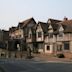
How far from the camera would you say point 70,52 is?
56.6m

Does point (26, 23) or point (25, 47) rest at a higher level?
point (26, 23)

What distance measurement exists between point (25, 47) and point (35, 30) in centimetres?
764

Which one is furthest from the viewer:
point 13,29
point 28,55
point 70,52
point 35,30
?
point 13,29

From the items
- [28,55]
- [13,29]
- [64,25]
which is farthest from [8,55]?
[13,29]

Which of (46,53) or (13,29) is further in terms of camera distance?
(13,29)

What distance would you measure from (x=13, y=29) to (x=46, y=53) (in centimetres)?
3581

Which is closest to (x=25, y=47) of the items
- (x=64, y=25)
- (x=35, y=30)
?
(x=35, y=30)

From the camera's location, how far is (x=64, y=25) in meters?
61.4

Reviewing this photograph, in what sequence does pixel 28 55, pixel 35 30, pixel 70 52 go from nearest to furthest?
pixel 70 52, pixel 28 55, pixel 35 30

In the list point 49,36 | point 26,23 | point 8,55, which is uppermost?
point 26,23

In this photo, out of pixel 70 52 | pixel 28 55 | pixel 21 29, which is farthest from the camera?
pixel 21 29

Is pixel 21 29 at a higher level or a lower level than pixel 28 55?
higher

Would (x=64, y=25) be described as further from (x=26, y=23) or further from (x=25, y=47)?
(x=26, y=23)

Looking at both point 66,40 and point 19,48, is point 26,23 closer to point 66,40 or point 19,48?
point 19,48
